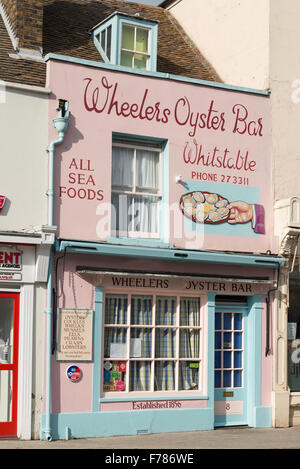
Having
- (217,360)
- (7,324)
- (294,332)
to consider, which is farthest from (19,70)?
(294,332)

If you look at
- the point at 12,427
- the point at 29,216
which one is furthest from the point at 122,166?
the point at 12,427

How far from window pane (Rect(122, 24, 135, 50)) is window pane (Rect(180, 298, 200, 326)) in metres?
5.10

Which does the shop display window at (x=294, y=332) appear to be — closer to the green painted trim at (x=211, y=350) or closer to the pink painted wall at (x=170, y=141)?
the pink painted wall at (x=170, y=141)

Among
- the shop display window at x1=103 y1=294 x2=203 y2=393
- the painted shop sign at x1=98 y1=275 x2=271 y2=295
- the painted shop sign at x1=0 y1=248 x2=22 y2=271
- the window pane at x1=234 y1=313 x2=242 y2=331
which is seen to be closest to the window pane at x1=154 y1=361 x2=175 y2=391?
the shop display window at x1=103 y1=294 x2=203 y2=393

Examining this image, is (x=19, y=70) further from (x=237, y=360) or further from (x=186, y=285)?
(x=237, y=360)

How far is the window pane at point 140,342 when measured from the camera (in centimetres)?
1429

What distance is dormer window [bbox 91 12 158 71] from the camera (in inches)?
604

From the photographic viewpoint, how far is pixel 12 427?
13.0m

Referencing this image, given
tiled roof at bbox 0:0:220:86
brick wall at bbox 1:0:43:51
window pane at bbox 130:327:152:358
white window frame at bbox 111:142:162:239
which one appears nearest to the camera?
tiled roof at bbox 0:0:220:86

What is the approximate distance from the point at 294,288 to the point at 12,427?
628cm

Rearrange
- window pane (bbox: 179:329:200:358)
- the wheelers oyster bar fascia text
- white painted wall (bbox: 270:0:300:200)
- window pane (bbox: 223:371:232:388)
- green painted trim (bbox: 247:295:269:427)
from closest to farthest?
the wheelers oyster bar fascia text
window pane (bbox: 179:329:200:358)
green painted trim (bbox: 247:295:269:427)
window pane (bbox: 223:371:232:388)
white painted wall (bbox: 270:0:300:200)

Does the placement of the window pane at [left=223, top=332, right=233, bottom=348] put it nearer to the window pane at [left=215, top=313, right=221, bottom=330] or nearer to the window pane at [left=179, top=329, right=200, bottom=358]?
the window pane at [left=215, top=313, right=221, bottom=330]

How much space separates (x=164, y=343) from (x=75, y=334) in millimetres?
1912
